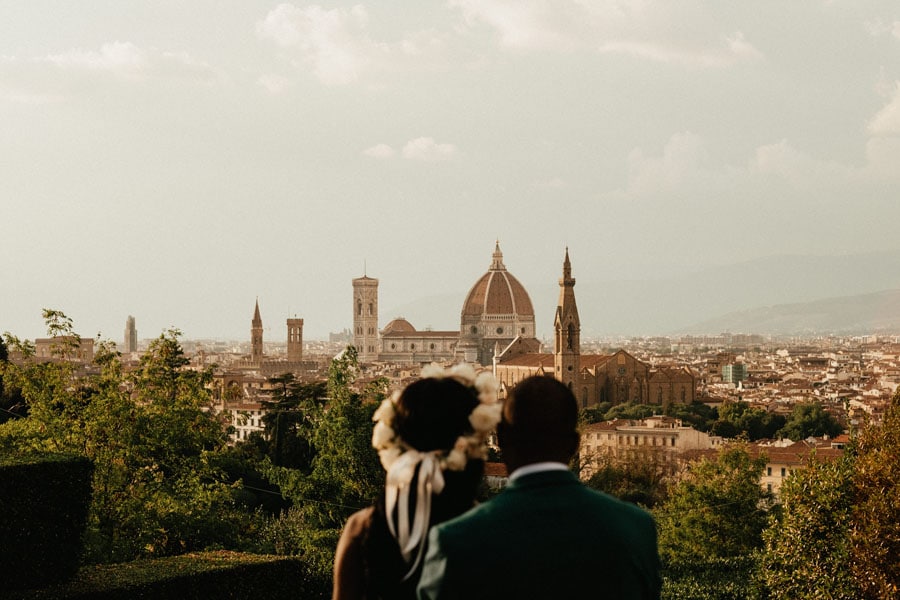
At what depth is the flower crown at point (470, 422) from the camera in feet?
8.13

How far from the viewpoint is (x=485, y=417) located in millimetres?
2467

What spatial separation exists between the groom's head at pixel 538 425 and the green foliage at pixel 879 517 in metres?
7.78

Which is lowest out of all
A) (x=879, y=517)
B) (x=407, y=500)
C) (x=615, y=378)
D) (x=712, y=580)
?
(x=615, y=378)

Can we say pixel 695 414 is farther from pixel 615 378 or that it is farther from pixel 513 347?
pixel 513 347

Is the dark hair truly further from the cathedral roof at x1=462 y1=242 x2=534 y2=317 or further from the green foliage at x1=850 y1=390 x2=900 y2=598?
the cathedral roof at x1=462 y1=242 x2=534 y2=317

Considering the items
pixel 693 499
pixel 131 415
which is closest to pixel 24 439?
pixel 131 415

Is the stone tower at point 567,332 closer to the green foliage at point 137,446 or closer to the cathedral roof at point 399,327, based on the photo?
the green foliage at point 137,446

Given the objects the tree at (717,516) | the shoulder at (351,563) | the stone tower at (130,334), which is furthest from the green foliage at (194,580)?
the stone tower at (130,334)

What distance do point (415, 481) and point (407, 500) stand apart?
48mm

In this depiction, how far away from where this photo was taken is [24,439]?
11.7 meters

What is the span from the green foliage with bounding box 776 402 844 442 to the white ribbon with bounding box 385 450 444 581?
52.0m

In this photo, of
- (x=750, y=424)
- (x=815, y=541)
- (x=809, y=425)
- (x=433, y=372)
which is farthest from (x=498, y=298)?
(x=433, y=372)

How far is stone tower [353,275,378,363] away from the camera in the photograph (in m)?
151

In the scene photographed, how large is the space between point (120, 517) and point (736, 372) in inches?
4171
